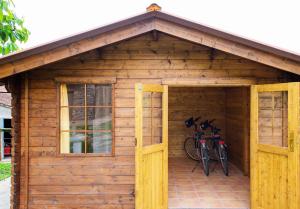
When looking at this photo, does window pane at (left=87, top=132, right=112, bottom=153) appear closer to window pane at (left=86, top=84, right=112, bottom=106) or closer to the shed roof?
window pane at (left=86, top=84, right=112, bottom=106)

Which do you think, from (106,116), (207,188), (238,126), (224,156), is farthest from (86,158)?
(238,126)

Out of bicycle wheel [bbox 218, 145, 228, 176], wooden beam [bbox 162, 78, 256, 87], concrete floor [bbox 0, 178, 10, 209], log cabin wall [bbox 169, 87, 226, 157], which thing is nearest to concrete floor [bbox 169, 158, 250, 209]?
bicycle wheel [bbox 218, 145, 228, 176]

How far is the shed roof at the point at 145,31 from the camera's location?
4.39 m

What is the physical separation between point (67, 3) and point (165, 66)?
193 ft

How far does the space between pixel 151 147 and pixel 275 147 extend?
6.39 feet

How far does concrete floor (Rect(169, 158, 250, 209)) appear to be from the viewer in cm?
510

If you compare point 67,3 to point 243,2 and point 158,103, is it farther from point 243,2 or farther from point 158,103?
point 158,103

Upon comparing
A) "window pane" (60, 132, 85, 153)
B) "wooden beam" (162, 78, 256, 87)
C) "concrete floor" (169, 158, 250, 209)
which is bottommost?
"concrete floor" (169, 158, 250, 209)

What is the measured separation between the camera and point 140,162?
13.9 feet

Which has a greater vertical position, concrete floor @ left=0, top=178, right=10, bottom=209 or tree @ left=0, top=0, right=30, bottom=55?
tree @ left=0, top=0, right=30, bottom=55

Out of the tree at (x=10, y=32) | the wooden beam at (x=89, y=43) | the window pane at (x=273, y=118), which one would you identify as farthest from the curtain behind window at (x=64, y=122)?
the window pane at (x=273, y=118)

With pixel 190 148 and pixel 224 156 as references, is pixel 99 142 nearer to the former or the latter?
pixel 224 156

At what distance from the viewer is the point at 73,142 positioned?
5066 millimetres

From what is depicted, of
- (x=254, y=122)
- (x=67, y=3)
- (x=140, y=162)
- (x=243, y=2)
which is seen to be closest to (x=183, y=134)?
(x=254, y=122)
